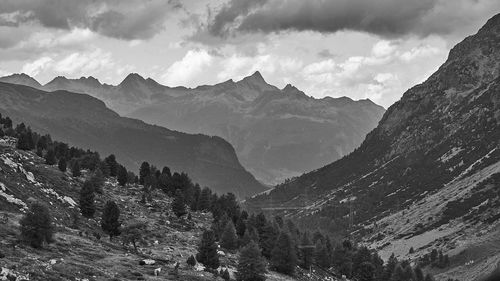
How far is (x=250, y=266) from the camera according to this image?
9475 centimetres

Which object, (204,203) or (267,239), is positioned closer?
(267,239)

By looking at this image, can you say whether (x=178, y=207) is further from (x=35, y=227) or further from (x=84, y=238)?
(x=35, y=227)

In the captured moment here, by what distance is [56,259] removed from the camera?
6812cm

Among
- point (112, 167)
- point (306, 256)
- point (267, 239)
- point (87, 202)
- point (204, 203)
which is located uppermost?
point (112, 167)

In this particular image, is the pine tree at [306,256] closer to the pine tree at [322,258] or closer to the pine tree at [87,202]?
the pine tree at [322,258]

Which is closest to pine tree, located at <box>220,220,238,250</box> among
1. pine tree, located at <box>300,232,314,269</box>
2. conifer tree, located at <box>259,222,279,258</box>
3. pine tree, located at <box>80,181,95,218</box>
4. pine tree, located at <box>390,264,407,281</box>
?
conifer tree, located at <box>259,222,279,258</box>

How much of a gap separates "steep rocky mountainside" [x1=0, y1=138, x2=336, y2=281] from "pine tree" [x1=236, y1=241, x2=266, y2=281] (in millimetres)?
2836

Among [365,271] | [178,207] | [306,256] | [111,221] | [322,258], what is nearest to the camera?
[111,221]

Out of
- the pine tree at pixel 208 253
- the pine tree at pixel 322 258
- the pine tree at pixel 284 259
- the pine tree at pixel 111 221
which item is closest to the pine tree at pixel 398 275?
the pine tree at pixel 322 258

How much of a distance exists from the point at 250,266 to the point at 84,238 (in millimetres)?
26122

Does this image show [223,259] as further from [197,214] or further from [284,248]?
[197,214]

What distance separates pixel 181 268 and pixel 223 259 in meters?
25.8

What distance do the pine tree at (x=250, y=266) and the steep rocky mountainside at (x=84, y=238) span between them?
284 centimetres

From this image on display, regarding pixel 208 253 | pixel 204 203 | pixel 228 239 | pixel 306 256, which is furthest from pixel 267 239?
pixel 208 253
